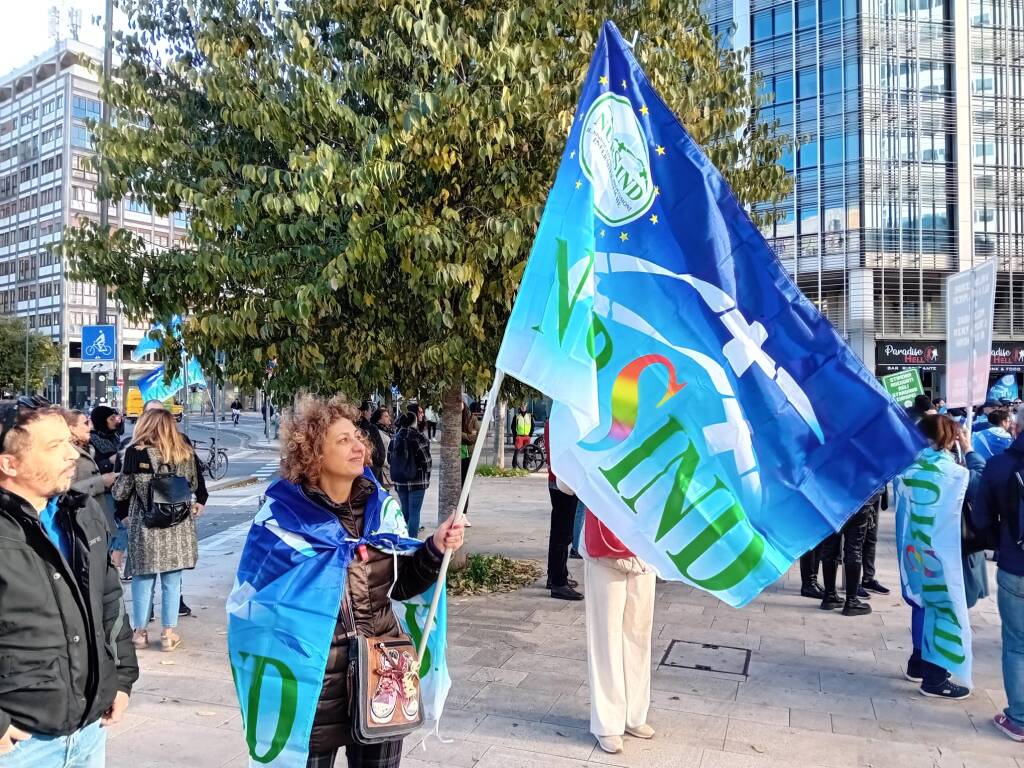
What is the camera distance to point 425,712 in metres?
3.20

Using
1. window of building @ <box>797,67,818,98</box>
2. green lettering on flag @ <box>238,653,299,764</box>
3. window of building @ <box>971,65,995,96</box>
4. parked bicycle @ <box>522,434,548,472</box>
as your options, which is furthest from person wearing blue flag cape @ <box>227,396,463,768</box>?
window of building @ <box>971,65,995,96</box>

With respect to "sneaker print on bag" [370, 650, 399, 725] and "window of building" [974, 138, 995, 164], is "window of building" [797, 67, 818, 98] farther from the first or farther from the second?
"sneaker print on bag" [370, 650, 399, 725]

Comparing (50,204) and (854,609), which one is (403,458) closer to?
(854,609)

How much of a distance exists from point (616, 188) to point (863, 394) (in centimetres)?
120

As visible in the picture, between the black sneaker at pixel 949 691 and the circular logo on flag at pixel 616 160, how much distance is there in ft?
13.3

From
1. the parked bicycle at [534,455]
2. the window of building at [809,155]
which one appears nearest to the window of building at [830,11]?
the window of building at [809,155]

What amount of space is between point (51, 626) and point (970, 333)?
9.37 meters

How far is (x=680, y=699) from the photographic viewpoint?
17.0 ft

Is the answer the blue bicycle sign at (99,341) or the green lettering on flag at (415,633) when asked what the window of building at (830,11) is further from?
the green lettering on flag at (415,633)

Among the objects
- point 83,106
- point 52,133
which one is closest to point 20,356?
point 83,106

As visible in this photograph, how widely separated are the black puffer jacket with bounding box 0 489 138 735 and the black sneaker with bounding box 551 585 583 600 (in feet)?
17.6

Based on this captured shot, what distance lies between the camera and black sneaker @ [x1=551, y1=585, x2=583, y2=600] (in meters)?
7.69

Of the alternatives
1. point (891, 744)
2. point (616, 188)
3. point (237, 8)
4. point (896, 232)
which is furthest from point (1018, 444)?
point (896, 232)

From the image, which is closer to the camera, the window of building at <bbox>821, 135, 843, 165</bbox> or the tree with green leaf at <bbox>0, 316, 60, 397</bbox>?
the window of building at <bbox>821, 135, 843, 165</bbox>
